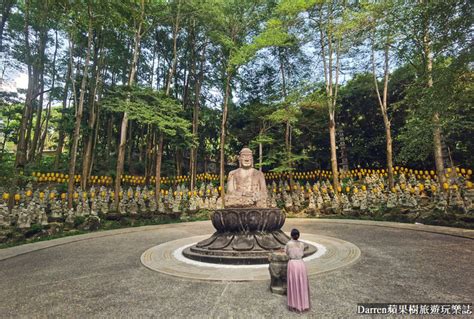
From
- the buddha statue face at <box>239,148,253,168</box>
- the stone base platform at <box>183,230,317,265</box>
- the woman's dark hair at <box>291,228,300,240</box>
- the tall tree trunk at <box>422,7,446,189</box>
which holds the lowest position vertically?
the stone base platform at <box>183,230,317,265</box>

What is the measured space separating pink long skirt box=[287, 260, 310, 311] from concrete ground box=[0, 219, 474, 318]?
5.2 inches

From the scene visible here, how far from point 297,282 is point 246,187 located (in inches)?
166

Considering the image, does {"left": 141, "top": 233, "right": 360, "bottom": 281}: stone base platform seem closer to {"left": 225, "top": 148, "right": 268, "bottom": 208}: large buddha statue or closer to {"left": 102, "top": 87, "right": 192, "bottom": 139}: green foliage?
{"left": 225, "top": 148, "right": 268, "bottom": 208}: large buddha statue

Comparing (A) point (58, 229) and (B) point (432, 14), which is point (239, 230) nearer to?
(B) point (432, 14)

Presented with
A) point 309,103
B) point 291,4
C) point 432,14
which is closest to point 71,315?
point 432,14

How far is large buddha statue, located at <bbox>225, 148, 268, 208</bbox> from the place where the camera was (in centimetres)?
710

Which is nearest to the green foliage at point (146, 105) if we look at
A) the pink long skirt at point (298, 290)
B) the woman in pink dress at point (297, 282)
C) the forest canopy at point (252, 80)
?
the forest canopy at point (252, 80)

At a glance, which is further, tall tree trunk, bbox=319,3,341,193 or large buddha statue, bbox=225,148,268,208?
tall tree trunk, bbox=319,3,341,193

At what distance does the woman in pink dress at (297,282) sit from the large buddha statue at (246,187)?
3.33 m

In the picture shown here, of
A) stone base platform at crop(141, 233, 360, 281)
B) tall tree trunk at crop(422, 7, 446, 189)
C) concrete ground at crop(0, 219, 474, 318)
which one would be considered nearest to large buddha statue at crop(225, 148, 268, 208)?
stone base platform at crop(141, 233, 360, 281)

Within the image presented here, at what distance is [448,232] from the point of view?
27.3ft

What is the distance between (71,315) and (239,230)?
3923 millimetres

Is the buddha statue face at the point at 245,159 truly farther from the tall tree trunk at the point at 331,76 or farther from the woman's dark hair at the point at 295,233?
the tall tree trunk at the point at 331,76

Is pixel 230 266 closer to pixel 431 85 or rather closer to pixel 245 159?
pixel 245 159
